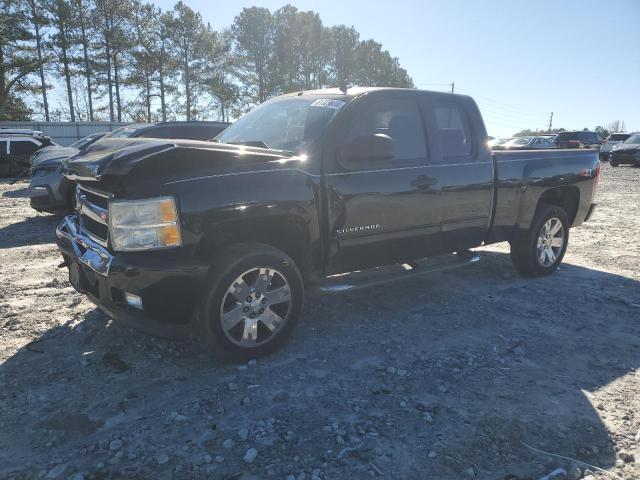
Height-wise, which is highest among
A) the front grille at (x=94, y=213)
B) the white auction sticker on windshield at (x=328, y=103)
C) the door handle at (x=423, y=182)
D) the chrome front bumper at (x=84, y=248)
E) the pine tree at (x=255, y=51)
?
the pine tree at (x=255, y=51)

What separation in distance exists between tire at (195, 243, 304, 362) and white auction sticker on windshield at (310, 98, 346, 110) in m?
1.37

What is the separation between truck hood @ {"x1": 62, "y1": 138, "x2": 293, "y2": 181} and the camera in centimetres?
304

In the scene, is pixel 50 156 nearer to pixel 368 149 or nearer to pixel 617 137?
pixel 368 149

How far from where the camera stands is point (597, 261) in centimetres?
657

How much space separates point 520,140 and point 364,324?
28.6 metres

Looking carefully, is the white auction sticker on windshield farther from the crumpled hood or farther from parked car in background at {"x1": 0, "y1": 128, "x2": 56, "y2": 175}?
parked car in background at {"x1": 0, "y1": 128, "x2": 56, "y2": 175}

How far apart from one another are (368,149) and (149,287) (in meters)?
1.86

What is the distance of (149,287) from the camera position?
303 cm

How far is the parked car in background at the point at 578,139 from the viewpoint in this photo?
99.3 ft

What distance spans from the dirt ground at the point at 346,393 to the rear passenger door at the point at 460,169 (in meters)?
0.75

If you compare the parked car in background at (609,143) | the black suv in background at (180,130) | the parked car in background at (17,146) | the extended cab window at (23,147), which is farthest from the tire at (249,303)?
the parked car in background at (609,143)

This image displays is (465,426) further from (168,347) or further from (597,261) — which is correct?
(597,261)

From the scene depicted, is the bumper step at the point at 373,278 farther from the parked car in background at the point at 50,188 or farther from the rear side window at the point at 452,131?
the parked car in background at the point at 50,188

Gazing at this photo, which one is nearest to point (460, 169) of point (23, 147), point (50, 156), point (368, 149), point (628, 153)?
point (368, 149)
